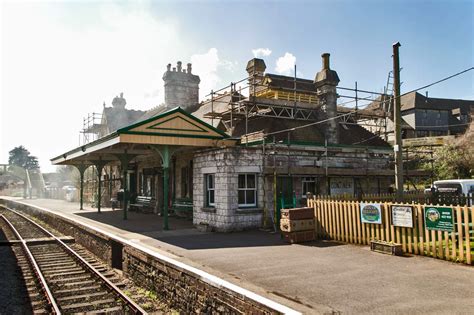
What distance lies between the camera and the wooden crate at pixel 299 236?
11484 millimetres

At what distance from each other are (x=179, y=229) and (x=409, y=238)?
8831 millimetres

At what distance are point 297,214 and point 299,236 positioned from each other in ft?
2.31

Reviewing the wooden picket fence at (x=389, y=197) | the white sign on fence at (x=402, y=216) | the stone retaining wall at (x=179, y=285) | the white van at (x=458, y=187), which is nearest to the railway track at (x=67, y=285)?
the stone retaining wall at (x=179, y=285)

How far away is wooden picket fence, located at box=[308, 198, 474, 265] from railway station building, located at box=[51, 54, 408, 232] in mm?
3053

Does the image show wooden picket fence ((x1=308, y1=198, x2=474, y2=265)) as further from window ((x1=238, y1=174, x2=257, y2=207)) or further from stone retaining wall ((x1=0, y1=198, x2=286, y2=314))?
stone retaining wall ((x1=0, y1=198, x2=286, y2=314))

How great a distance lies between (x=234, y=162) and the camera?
14.4 meters

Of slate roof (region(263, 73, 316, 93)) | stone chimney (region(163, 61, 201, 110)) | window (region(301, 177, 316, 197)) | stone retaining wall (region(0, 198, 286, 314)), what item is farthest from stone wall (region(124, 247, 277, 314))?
stone chimney (region(163, 61, 201, 110))

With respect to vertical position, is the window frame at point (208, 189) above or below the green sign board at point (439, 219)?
above

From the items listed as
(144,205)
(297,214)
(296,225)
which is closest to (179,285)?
(296,225)

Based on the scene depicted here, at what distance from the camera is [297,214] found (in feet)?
38.5

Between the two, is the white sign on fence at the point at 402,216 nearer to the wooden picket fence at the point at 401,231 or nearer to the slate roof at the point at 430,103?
the wooden picket fence at the point at 401,231

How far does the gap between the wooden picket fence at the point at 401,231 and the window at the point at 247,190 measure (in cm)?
308

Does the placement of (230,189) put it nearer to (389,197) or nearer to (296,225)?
(296,225)

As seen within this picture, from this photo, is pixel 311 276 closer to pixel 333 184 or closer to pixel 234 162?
pixel 234 162
